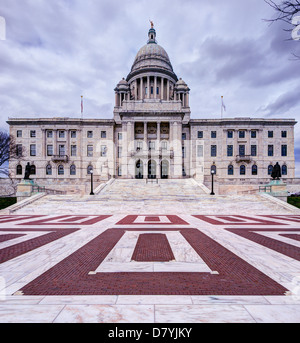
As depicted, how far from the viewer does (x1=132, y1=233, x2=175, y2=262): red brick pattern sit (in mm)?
4629

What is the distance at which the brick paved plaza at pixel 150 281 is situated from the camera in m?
2.49

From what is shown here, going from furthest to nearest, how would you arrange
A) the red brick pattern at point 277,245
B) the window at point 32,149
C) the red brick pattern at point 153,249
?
the window at point 32,149, the red brick pattern at point 277,245, the red brick pattern at point 153,249

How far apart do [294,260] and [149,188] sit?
23.1 meters

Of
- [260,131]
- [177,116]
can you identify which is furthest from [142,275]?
[260,131]

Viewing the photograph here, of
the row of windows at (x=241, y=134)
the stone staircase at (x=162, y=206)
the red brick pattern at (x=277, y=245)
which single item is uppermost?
the row of windows at (x=241, y=134)

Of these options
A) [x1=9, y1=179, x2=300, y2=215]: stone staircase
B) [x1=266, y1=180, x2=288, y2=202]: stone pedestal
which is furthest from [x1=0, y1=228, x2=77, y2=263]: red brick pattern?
[x1=266, y1=180, x2=288, y2=202]: stone pedestal

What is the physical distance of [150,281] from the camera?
347 centimetres

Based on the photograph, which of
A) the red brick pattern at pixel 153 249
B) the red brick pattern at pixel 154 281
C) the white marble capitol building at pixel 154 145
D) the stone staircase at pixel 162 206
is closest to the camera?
the red brick pattern at pixel 154 281

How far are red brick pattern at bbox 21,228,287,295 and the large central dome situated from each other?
59115 mm

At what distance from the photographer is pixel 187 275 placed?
3.71m

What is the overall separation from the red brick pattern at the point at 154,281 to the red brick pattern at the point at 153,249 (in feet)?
2.58

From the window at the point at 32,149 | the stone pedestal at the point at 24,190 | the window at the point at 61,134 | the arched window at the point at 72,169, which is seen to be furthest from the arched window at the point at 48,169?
the stone pedestal at the point at 24,190

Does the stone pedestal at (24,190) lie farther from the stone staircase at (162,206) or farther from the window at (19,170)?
the window at (19,170)
